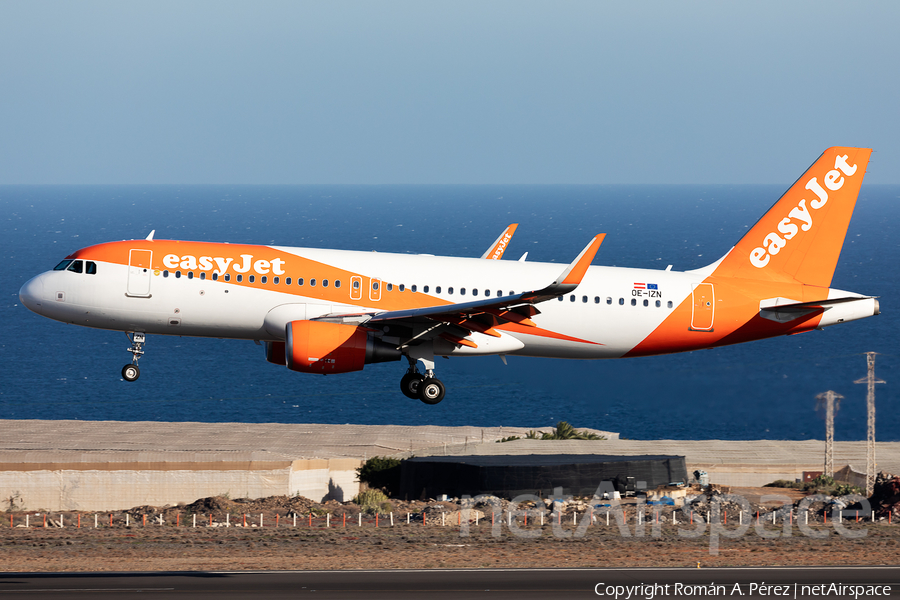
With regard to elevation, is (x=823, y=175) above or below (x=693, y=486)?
above

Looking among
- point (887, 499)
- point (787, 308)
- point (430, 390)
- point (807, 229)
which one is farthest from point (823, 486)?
point (430, 390)

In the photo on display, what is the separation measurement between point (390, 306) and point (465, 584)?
1002 centimetres

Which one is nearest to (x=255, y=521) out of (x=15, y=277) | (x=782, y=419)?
(x=782, y=419)

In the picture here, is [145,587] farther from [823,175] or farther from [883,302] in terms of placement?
[883,302]

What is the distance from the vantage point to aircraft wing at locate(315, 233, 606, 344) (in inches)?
1266

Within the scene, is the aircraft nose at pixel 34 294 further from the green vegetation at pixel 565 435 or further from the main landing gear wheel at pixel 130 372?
the green vegetation at pixel 565 435

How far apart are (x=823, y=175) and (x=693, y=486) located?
1071 inches

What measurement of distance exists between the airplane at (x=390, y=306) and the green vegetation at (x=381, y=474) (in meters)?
31.2

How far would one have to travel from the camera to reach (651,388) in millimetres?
42000

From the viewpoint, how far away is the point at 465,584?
118 feet

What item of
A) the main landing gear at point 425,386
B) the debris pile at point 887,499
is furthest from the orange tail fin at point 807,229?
the debris pile at point 887,499

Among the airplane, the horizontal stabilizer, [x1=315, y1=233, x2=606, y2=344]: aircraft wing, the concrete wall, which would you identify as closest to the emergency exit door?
the airplane

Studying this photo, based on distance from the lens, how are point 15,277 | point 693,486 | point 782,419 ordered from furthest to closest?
1. point 15,277
2. point 693,486
3. point 782,419

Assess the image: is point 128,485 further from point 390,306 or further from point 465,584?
point 465,584
